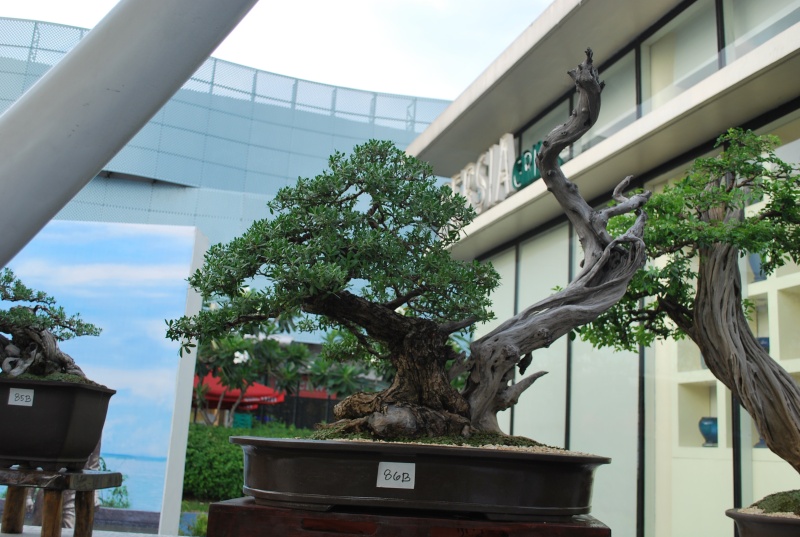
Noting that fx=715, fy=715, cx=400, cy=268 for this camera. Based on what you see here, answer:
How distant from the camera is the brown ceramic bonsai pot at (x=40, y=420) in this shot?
6.33ft

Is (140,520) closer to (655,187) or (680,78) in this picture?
(655,187)

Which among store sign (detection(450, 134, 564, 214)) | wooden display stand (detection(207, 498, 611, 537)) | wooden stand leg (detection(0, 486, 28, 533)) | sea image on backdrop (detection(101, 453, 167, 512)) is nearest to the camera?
wooden display stand (detection(207, 498, 611, 537))

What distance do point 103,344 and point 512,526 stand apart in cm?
454

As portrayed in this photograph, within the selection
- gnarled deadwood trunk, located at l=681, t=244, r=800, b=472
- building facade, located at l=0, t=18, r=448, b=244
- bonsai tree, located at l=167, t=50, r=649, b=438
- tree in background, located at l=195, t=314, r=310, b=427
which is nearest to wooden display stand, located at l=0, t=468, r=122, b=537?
bonsai tree, located at l=167, t=50, r=649, b=438

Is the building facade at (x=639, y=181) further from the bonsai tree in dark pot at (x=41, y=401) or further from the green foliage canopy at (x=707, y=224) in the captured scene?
the bonsai tree in dark pot at (x=41, y=401)

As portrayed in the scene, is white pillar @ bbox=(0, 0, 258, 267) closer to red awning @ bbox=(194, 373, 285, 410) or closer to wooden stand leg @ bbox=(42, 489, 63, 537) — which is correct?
wooden stand leg @ bbox=(42, 489, 63, 537)

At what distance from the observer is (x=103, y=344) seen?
4.92m

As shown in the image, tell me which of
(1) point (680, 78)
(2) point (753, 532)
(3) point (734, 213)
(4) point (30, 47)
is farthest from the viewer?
(4) point (30, 47)

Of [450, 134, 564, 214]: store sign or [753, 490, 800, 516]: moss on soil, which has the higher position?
[450, 134, 564, 214]: store sign

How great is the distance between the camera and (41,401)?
76.5 inches

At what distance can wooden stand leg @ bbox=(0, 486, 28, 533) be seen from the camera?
249 centimetres

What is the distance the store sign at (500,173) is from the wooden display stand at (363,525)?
4524mm

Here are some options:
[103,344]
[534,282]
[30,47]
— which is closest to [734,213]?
[534,282]

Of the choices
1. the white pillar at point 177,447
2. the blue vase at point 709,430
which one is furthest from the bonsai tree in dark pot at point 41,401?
the blue vase at point 709,430
